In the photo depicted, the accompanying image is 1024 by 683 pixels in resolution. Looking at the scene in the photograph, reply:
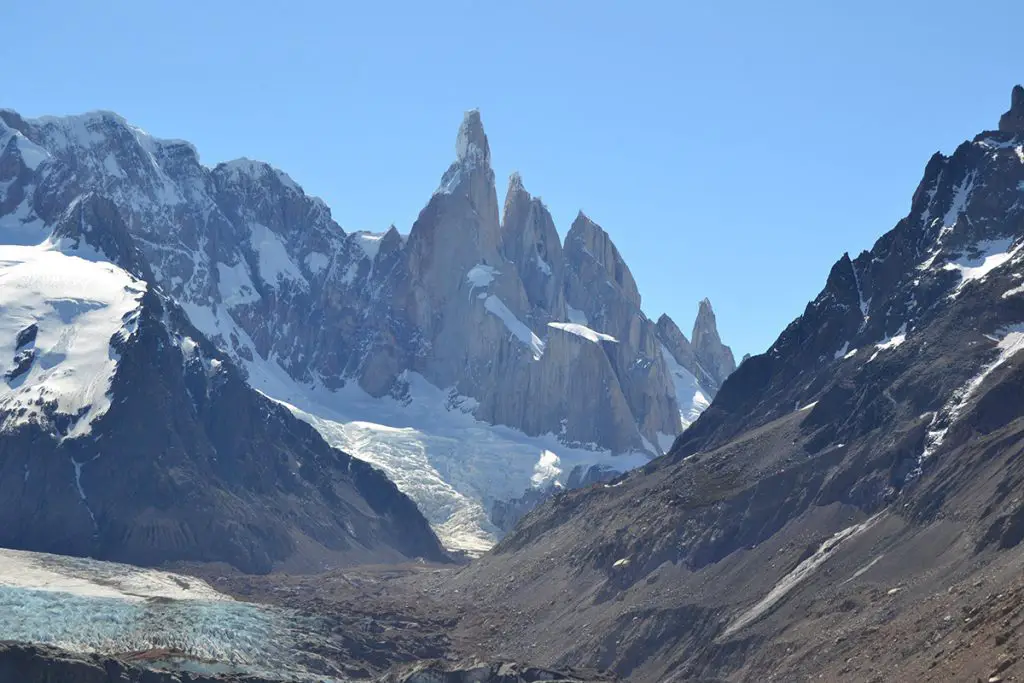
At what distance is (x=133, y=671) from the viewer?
164 metres

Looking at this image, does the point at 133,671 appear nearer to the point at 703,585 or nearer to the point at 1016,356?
the point at 703,585

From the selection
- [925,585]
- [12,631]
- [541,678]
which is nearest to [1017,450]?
[925,585]

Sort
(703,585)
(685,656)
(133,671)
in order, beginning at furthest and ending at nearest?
(703,585), (685,656), (133,671)

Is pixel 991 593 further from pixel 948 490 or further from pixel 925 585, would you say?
pixel 948 490

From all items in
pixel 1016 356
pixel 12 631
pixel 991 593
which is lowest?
pixel 991 593

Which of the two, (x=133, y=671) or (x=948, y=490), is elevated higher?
(x=133, y=671)

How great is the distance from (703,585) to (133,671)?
194 feet

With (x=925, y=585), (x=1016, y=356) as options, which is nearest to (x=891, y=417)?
(x=1016, y=356)

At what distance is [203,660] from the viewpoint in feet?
609

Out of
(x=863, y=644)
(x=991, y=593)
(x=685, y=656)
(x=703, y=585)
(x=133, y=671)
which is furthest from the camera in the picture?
(x=703, y=585)

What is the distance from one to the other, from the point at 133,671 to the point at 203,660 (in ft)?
73.2

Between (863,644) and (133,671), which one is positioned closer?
(863,644)

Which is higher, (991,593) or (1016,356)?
(1016,356)

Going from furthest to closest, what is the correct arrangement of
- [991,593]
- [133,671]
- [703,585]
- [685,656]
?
[703,585]
[685,656]
[133,671]
[991,593]
